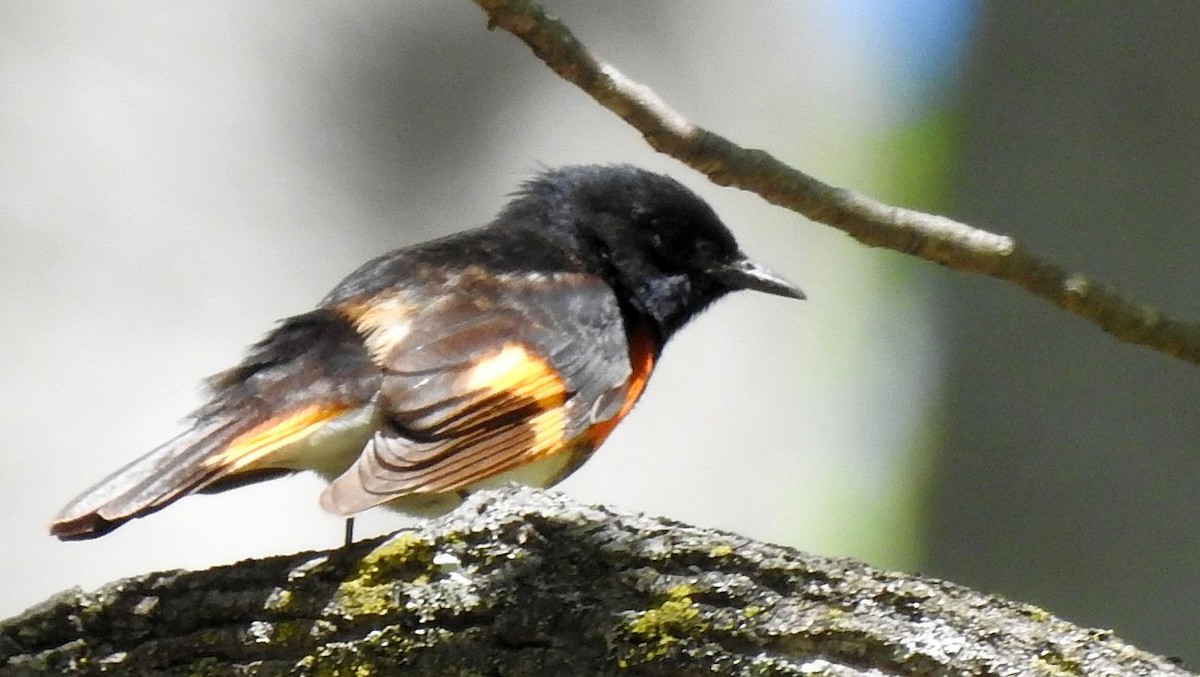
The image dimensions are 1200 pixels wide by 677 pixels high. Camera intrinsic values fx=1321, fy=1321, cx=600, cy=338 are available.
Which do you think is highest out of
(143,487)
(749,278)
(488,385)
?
(749,278)

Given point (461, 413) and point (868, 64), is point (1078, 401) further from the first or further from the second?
point (461, 413)

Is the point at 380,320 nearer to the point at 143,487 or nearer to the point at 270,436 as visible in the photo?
the point at 270,436

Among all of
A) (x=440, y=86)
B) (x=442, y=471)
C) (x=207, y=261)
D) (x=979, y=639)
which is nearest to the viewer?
(x=979, y=639)

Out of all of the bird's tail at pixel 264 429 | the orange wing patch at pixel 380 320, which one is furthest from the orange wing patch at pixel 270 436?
the orange wing patch at pixel 380 320

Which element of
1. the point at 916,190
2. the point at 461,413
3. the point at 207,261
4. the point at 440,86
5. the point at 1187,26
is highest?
the point at 1187,26

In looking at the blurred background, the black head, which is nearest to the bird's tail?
the black head

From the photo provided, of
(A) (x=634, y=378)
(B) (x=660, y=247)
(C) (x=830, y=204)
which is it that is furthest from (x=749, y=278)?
(C) (x=830, y=204)

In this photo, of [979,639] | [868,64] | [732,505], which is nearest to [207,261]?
[732,505]

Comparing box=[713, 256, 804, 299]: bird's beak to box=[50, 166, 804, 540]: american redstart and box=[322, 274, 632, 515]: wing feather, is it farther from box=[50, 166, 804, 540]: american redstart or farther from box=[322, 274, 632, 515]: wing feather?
box=[322, 274, 632, 515]: wing feather
